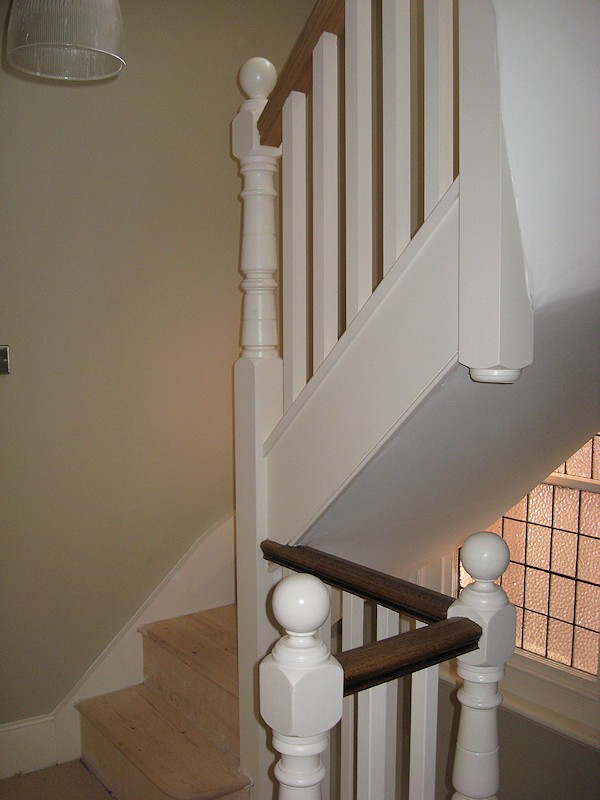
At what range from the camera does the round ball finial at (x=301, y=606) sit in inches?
43.4

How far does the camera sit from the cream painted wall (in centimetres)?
249

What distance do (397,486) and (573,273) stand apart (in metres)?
0.64

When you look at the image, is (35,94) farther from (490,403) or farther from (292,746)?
(292,746)

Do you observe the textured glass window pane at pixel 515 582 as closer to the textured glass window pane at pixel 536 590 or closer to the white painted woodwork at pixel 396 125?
the textured glass window pane at pixel 536 590

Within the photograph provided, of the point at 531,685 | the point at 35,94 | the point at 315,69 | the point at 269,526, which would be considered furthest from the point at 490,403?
the point at 35,94

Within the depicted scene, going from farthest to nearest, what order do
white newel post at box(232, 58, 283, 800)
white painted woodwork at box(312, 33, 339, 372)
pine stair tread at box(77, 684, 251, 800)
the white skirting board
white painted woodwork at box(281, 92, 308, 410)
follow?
the white skirting board, pine stair tread at box(77, 684, 251, 800), white newel post at box(232, 58, 283, 800), white painted woodwork at box(281, 92, 308, 410), white painted woodwork at box(312, 33, 339, 372)

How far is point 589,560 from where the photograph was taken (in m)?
2.30

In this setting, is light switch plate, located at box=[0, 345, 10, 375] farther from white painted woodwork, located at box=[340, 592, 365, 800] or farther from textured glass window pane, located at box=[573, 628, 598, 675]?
textured glass window pane, located at box=[573, 628, 598, 675]

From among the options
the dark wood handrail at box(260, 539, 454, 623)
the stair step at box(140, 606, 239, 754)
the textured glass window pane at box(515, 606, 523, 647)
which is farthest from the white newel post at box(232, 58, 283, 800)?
the textured glass window pane at box(515, 606, 523, 647)

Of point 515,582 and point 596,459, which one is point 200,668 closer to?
point 515,582

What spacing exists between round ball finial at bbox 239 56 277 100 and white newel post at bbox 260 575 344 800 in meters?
1.32

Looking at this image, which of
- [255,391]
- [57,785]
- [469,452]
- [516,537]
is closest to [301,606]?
[469,452]

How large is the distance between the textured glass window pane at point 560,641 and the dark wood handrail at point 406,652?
1.12m

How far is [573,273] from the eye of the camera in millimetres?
1356
